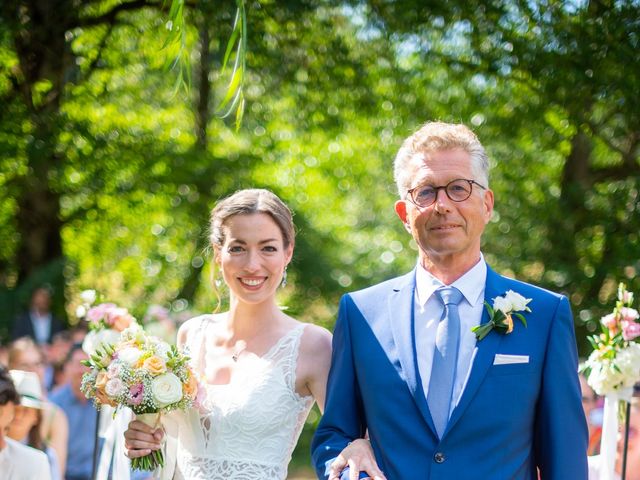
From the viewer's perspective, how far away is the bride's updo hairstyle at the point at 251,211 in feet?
13.9

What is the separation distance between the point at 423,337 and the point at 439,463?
0.40m

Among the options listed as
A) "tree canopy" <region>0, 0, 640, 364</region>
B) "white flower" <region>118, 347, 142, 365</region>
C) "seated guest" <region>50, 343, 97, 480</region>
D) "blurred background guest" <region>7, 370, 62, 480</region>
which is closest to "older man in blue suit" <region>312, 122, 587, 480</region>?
Answer: "white flower" <region>118, 347, 142, 365</region>

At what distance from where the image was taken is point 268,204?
424 centimetres

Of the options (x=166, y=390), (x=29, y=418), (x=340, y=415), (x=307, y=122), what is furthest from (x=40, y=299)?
(x=340, y=415)

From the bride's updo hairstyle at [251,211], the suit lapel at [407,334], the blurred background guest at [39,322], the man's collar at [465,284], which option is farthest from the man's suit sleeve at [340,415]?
the blurred background guest at [39,322]

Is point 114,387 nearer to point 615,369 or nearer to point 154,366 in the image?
point 154,366

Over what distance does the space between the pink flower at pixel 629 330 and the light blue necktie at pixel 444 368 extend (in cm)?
193

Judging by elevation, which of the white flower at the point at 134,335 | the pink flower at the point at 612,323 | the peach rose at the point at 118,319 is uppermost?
the pink flower at the point at 612,323

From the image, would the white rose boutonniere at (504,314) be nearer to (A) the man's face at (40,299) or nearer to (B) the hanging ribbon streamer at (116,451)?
(B) the hanging ribbon streamer at (116,451)

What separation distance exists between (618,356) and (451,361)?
6.63ft

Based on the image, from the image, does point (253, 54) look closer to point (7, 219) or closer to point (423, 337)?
point (7, 219)

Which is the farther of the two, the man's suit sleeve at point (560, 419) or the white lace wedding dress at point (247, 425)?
the white lace wedding dress at point (247, 425)

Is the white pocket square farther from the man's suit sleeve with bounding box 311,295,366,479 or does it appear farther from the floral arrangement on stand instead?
the floral arrangement on stand

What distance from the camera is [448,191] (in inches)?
A: 126
